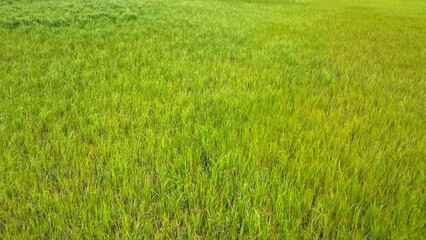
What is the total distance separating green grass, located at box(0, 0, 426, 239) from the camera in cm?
137

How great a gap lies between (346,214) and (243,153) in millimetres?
791

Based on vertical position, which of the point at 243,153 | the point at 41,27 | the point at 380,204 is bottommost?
the point at 380,204

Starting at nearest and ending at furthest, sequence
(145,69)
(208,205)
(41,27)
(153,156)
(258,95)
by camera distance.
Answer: (208,205), (153,156), (258,95), (145,69), (41,27)

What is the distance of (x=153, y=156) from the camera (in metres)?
1.88

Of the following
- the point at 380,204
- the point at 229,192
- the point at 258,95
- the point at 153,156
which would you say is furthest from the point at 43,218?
the point at 258,95

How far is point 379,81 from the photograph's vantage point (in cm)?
371

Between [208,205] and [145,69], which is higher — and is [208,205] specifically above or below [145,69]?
below

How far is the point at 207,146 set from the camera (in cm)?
198

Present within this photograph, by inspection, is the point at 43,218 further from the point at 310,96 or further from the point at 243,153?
the point at 310,96

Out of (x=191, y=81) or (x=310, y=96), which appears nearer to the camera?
(x=310, y=96)

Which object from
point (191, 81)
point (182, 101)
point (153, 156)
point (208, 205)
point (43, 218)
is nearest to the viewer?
point (43, 218)

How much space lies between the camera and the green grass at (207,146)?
54.1 inches

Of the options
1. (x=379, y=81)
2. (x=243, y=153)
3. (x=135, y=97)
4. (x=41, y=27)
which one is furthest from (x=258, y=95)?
(x=41, y=27)

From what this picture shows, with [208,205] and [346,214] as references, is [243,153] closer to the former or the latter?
[208,205]
